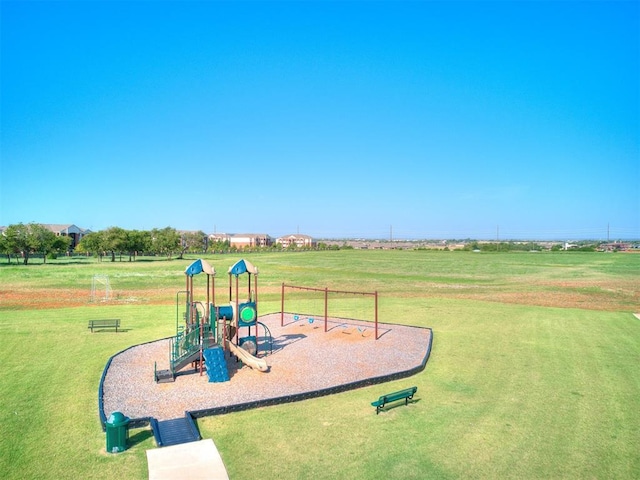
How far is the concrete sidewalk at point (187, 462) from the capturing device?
8844 millimetres

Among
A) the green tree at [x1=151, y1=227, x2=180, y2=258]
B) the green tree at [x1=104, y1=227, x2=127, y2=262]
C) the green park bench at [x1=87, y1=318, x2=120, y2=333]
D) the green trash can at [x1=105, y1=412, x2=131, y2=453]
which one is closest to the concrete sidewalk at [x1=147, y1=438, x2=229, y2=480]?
the green trash can at [x1=105, y1=412, x2=131, y2=453]

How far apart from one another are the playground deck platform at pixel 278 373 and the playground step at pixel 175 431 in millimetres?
479

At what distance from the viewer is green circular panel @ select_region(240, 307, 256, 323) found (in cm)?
1697

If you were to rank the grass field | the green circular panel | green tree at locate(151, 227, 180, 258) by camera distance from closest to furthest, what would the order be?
the grass field < the green circular panel < green tree at locate(151, 227, 180, 258)

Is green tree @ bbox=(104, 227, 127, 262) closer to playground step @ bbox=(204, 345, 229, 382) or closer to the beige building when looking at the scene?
the beige building

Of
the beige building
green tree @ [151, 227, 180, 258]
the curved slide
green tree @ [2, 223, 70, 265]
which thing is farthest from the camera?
the beige building

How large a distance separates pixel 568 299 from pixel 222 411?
1358 inches

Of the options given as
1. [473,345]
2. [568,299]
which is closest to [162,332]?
[473,345]

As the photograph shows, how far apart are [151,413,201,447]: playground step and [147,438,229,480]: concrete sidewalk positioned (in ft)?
0.69

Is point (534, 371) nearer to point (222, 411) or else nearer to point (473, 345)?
point (473, 345)

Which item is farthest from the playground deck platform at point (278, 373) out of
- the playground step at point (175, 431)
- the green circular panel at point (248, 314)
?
the green circular panel at point (248, 314)

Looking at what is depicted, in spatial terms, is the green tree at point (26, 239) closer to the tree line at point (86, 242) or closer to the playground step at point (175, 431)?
the tree line at point (86, 242)

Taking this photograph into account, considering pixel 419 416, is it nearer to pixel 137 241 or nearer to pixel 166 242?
pixel 137 241

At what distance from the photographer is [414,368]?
15.6 meters
